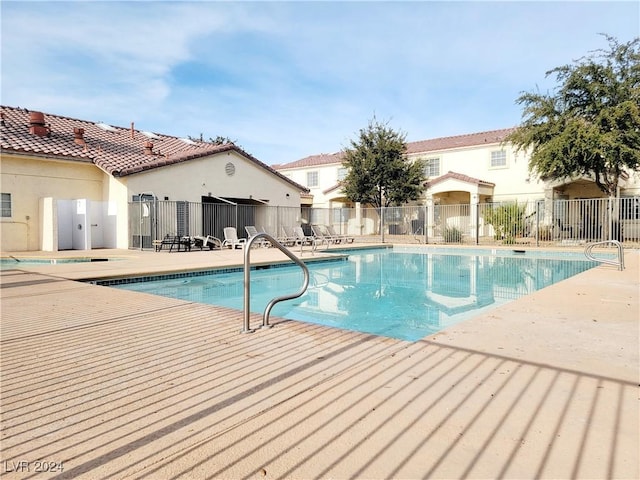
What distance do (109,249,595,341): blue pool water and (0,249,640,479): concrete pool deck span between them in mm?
2351

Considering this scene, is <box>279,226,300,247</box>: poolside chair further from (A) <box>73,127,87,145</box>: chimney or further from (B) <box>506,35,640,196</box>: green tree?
(B) <box>506,35,640,196</box>: green tree

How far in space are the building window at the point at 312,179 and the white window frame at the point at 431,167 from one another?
9322mm

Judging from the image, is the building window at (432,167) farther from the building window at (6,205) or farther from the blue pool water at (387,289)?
the building window at (6,205)

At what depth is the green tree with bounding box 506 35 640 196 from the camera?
17812 millimetres

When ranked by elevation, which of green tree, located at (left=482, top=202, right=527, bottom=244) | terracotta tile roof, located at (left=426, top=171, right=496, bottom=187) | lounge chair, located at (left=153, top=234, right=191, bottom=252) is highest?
terracotta tile roof, located at (left=426, top=171, right=496, bottom=187)

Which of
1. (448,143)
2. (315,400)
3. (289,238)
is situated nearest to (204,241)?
(289,238)

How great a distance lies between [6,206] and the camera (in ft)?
49.9

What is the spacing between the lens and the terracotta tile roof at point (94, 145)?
16.2 m

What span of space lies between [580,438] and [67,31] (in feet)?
55.5

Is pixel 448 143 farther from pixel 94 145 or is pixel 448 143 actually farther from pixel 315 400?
pixel 315 400

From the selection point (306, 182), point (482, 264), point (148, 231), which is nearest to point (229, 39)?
point (148, 231)

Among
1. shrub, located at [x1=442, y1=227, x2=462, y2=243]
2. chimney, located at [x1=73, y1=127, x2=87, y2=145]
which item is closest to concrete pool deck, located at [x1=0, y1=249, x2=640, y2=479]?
chimney, located at [x1=73, y1=127, x2=87, y2=145]

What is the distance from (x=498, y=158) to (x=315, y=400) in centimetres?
2715

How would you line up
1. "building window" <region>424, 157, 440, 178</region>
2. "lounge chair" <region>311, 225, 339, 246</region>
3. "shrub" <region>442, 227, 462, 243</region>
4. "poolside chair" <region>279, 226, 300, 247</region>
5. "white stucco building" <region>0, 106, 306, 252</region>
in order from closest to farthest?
A: "white stucco building" <region>0, 106, 306, 252</region> < "poolside chair" <region>279, 226, 300, 247</region> < "lounge chair" <region>311, 225, 339, 246</region> < "shrub" <region>442, 227, 462, 243</region> < "building window" <region>424, 157, 440, 178</region>
